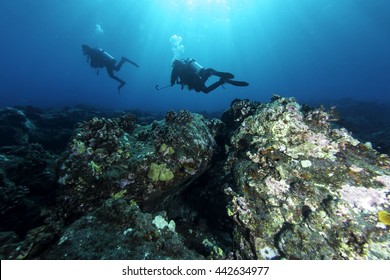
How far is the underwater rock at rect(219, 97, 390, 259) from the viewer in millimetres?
2703

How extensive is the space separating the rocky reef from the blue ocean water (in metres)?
41.6

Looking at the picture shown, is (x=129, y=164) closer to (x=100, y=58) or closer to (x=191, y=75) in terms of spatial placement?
(x=191, y=75)

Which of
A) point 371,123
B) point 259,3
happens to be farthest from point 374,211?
point 259,3

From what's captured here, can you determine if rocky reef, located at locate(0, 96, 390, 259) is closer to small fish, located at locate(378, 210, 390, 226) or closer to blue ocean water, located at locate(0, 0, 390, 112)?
small fish, located at locate(378, 210, 390, 226)

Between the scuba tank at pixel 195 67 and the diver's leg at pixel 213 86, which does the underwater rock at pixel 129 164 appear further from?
the scuba tank at pixel 195 67

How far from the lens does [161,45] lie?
266ft

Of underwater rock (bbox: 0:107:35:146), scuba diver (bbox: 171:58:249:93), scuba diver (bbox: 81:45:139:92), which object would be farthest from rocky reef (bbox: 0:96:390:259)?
scuba diver (bbox: 81:45:139:92)

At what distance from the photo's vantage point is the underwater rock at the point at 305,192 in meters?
2.70

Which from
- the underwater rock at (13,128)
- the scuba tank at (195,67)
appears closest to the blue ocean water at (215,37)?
the underwater rock at (13,128)

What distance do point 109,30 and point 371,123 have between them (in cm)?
6222

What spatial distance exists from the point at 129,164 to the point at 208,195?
6.02 feet

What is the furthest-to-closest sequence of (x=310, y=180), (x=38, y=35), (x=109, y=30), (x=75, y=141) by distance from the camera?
(x=38, y=35), (x=109, y=30), (x=75, y=141), (x=310, y=180)

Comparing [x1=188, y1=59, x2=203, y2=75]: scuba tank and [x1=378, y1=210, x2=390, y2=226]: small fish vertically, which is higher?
[x1=188, y1=59, x2=203, y2=75]: scuba tank
